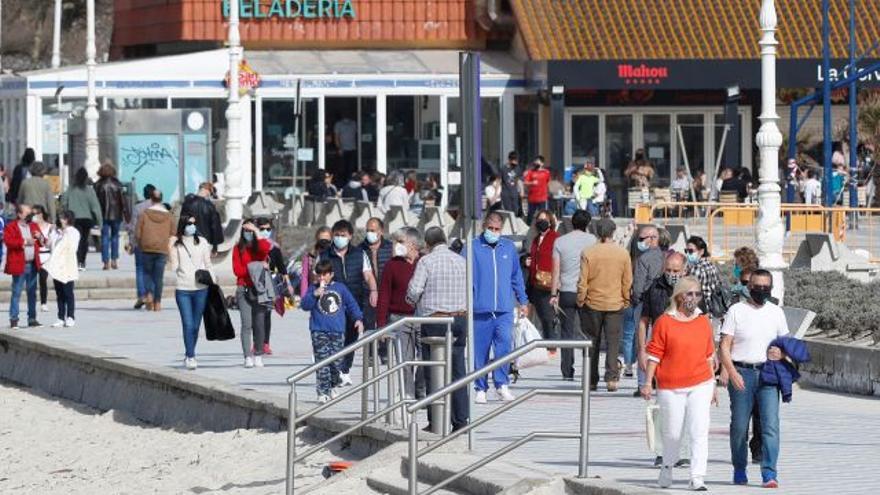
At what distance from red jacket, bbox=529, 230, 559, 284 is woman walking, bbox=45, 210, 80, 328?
7722mm

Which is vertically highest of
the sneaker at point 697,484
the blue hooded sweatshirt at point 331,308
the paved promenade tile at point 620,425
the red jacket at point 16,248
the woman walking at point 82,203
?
the woman walking at point 82,203

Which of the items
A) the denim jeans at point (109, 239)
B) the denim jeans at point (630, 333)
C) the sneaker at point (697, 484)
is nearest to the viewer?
the sneaker at point (697, 484)

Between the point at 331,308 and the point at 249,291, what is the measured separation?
351 centimetres

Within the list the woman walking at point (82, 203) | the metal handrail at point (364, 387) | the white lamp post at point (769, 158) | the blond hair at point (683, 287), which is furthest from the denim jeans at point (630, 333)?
the woman walking at point (82, 203)

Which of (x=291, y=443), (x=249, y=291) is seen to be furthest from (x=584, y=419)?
(x=249, y=291)

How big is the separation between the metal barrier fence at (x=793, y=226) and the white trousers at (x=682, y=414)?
17.2 metres

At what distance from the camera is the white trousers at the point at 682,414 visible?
46.8ft

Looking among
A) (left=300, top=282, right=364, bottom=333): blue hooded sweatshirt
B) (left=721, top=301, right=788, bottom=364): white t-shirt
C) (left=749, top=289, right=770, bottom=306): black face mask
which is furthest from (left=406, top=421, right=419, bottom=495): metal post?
(left=300, top=282, right=364, bottom=333): blue hooded sweatshirt

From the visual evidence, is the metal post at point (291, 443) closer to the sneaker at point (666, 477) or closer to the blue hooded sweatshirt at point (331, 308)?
the sneaker at point (666, 477)

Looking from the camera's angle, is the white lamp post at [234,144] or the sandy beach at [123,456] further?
the white lamp post at [234,144]

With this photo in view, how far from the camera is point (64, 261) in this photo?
96.5 ft

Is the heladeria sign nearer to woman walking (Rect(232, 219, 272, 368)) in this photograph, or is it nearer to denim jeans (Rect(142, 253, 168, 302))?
denim jeans (Rect(142, 253, 168, 302))

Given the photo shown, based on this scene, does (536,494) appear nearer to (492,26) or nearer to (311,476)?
(311,476)

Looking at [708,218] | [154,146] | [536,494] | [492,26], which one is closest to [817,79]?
[492,26]
